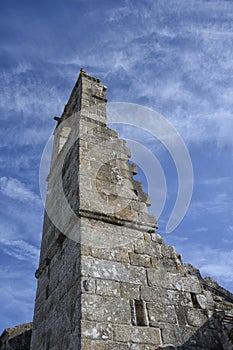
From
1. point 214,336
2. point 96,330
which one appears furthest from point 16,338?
point 214,336

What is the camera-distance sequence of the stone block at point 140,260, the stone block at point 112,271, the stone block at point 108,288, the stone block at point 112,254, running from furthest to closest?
the stone block at point 140,260
the stone block at point 112,254
the stone block at point 112,271
the stone block at point 108,288

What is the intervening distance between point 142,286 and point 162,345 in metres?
0.64

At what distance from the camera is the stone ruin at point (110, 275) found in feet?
10.9

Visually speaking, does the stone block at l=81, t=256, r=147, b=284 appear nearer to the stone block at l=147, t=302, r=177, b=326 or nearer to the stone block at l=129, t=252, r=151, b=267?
the stone block at l=129, t=252, r=151, b=267

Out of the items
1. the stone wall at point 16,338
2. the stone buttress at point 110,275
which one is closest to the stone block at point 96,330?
the stone buttress at point 110,275

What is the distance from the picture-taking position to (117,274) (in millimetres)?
3678

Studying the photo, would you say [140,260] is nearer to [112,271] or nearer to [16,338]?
[112,271]

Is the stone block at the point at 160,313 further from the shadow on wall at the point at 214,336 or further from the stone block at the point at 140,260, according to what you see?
the stone block at the point at 140,260

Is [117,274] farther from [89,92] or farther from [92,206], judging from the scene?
[89,92]

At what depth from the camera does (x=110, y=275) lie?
11.9ft

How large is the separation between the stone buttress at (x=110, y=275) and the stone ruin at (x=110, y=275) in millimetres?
11

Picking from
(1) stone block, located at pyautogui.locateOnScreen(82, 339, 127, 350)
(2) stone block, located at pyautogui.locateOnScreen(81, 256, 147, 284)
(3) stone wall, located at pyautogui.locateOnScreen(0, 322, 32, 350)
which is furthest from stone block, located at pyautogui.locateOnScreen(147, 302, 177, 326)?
(3) stone wall, located at pyautogui.locateOnScreen(0, 322, 32, 350)

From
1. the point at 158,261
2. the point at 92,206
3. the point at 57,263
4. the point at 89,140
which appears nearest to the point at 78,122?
the point at 89,140

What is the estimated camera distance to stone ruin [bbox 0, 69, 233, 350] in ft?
10.9
